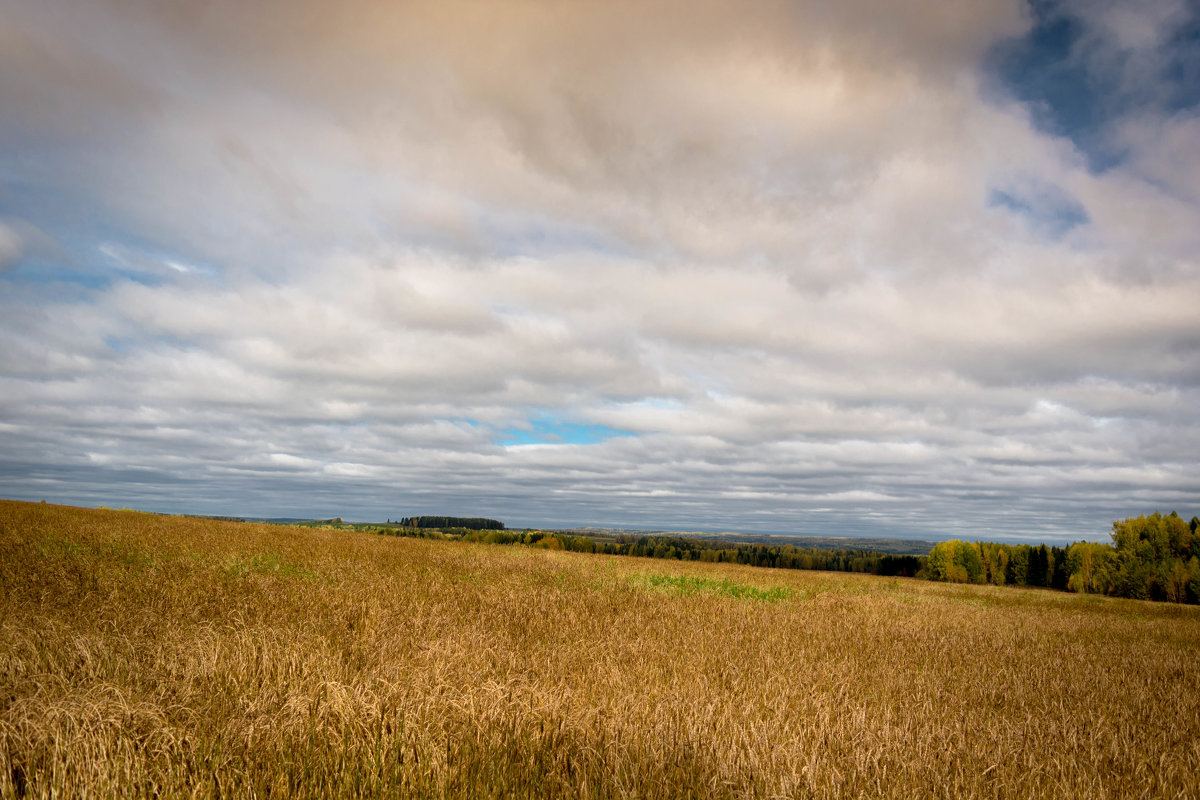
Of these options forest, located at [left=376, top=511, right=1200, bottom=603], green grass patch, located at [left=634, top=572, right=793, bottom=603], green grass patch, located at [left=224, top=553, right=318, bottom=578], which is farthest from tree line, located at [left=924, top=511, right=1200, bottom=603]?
green grass patch, located at [left=224, top=553, right=318, bottom=578]

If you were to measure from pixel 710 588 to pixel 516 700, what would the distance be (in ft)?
43.2

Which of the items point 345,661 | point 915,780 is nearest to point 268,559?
point 345,661

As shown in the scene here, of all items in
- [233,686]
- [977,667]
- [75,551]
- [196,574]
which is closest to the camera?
[233,686]

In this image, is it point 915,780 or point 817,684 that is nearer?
point 915,780

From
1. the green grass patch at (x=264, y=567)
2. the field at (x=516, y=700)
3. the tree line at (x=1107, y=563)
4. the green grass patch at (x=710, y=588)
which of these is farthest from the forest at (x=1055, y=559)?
the field at (x=516, y=700)

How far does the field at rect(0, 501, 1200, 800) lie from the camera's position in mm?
3281

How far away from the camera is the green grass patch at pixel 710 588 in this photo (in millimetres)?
14789

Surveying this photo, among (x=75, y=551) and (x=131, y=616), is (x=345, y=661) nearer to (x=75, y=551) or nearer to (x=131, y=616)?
(x=131, y=616)

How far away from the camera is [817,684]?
6.11 meters

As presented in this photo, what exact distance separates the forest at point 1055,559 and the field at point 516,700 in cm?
2872

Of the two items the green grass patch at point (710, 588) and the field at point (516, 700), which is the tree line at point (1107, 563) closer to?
the green grass patch at point (710, 588)

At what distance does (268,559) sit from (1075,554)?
83321mm

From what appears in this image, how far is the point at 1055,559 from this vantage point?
6756 centimetres

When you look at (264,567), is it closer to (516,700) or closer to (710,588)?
(516,700)
